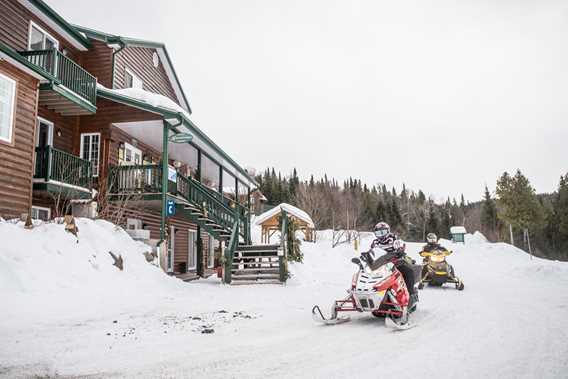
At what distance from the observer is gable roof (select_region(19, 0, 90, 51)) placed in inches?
527

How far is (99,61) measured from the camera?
16766mm

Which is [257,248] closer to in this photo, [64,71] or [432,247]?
[432,247]

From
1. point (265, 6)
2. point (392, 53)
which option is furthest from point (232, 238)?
point (265, 6)

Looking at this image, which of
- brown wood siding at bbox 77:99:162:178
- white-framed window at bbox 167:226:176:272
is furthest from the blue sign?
white-framed window at bbox 167:226:176:272

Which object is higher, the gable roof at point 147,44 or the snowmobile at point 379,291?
the gable roof at point 147,44

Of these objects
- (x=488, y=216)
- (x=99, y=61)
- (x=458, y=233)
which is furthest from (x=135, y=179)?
(x=488, y=216)

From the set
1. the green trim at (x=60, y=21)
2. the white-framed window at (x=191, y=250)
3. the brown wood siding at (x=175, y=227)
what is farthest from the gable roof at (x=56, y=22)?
the white-framed window at (x=191, y=250)

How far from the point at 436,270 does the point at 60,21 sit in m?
15.8

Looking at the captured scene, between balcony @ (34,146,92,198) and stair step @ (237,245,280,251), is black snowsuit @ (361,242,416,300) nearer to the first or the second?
stair step @ (237,245,280,251)

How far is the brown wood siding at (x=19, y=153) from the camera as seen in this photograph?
33.6 ft

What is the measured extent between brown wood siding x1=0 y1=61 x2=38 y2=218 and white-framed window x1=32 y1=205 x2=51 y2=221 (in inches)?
70.9

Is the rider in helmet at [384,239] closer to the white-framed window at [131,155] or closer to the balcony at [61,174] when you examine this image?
the balcony at [61,174]

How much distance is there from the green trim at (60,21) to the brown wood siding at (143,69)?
137 cm

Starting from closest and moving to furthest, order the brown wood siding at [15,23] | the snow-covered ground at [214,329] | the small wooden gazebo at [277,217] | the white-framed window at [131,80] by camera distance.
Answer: the snow-covered ground at [214,329] < the brown wood siding at [15,23] < the white-framed window at [131,80] < the small wooden gazebo at [277,217]
